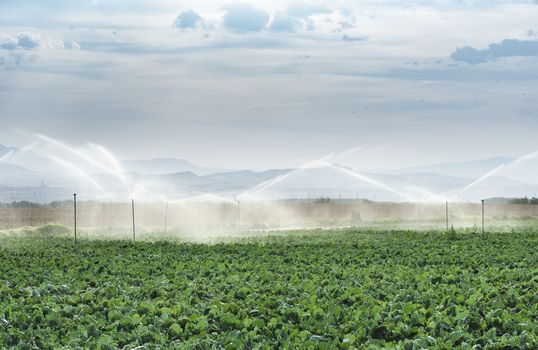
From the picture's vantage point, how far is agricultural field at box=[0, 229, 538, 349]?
1273 centimetres

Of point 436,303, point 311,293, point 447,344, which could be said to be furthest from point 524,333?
point 311,293

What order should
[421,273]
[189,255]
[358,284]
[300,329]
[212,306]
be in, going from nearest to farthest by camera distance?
[300,329]
[212,306]
[358,284]
[421,273]
[189,255]

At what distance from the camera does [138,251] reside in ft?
97.9

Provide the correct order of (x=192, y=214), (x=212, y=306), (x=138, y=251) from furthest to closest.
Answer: (x=192, y=214) < (x=138, y=251) < (x=212, y=306)

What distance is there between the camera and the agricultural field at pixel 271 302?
12734mm

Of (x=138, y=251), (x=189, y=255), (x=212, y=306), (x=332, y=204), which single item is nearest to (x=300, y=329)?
(x=212, y=306)

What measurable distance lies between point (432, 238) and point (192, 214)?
43238 millimetres

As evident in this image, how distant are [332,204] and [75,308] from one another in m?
77.3

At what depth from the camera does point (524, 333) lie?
12.7m

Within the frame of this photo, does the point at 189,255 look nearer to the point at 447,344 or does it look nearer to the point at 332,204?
the point at 447,344

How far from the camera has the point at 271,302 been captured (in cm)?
1541

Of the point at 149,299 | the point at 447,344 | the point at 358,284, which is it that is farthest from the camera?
the point at 358,284

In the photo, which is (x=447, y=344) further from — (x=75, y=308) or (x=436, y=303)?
(x=75, y=308)

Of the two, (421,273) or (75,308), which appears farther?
(421,273)
